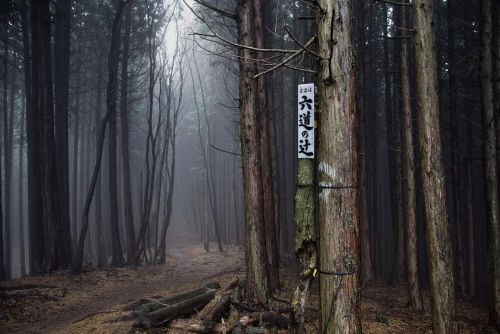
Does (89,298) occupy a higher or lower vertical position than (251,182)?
A: lower

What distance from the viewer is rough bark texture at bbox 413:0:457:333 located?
572 cm

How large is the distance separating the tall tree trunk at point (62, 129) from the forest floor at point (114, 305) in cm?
135

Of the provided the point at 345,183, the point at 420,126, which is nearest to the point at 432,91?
the point at 420,126

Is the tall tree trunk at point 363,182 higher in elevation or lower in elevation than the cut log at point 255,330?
higher

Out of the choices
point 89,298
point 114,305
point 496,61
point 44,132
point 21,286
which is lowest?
point 89,298

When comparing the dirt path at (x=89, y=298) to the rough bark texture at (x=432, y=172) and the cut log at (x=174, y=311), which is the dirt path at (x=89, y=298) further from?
the rough bark texture at (x=432, y=172)

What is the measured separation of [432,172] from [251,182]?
3.51 metres

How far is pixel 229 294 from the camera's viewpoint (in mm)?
7043

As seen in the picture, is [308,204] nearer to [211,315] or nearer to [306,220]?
[306,220]

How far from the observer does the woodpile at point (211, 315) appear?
19.7 feet

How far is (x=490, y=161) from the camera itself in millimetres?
8500

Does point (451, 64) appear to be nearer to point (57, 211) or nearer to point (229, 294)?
point (229, 294)

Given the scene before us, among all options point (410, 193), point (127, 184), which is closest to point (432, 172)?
point (410, 193)

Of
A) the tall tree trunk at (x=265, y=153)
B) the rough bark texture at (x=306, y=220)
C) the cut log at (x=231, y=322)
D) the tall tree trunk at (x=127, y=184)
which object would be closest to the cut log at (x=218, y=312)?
the cut log at (x=231, y=322)
